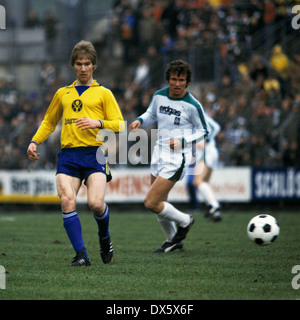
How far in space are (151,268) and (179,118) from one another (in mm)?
2417

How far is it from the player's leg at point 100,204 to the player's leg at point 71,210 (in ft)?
0.65

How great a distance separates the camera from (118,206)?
67.6ft

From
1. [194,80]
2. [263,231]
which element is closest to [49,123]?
[263,231]

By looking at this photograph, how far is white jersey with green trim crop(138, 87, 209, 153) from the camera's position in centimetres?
934

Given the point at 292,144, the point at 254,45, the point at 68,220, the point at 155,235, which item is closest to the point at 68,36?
the point at 254,45

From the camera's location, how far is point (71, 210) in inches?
310

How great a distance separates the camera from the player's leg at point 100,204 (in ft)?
25.9

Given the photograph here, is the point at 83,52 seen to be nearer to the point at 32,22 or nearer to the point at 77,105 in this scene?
the point at 77,105

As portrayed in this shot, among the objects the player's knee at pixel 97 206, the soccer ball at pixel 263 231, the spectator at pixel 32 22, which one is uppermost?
the spectator at pixel 32 22

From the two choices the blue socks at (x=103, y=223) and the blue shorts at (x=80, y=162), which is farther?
the blue socks at (x=103, y=223)
